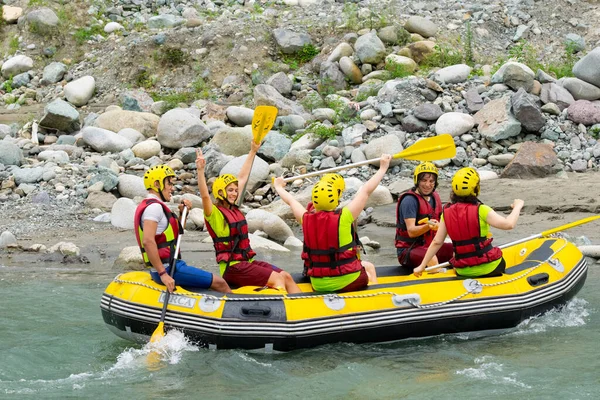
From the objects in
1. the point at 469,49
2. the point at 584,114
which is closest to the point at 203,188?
the point at 584,114

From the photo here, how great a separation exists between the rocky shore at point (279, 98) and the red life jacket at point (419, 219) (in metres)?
3.26

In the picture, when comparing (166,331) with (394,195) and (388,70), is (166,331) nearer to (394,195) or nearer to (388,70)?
(394,195)

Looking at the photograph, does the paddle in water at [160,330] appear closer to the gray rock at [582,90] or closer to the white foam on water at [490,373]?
the white foam on water at [490,373]

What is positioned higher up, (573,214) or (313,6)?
(313,6)

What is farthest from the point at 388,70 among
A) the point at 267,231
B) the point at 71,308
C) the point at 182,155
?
the point at 71,308

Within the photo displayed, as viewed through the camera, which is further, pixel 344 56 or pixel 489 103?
pixel 344 56

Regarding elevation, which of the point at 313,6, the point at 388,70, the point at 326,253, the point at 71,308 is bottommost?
the point at 71,308

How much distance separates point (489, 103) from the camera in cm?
1362

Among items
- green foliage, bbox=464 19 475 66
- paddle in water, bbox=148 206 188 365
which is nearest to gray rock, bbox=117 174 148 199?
paddle in water, bbox=148 206 188 365

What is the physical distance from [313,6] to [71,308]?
13733mm

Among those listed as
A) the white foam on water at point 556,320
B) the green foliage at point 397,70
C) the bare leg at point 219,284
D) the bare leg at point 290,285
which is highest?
the green foliage at point 397,70

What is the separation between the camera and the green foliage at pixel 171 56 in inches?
791

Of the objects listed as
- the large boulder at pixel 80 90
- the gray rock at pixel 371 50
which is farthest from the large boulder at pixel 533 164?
the large boulder at pixel 80 90

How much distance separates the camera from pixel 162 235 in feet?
22.4
